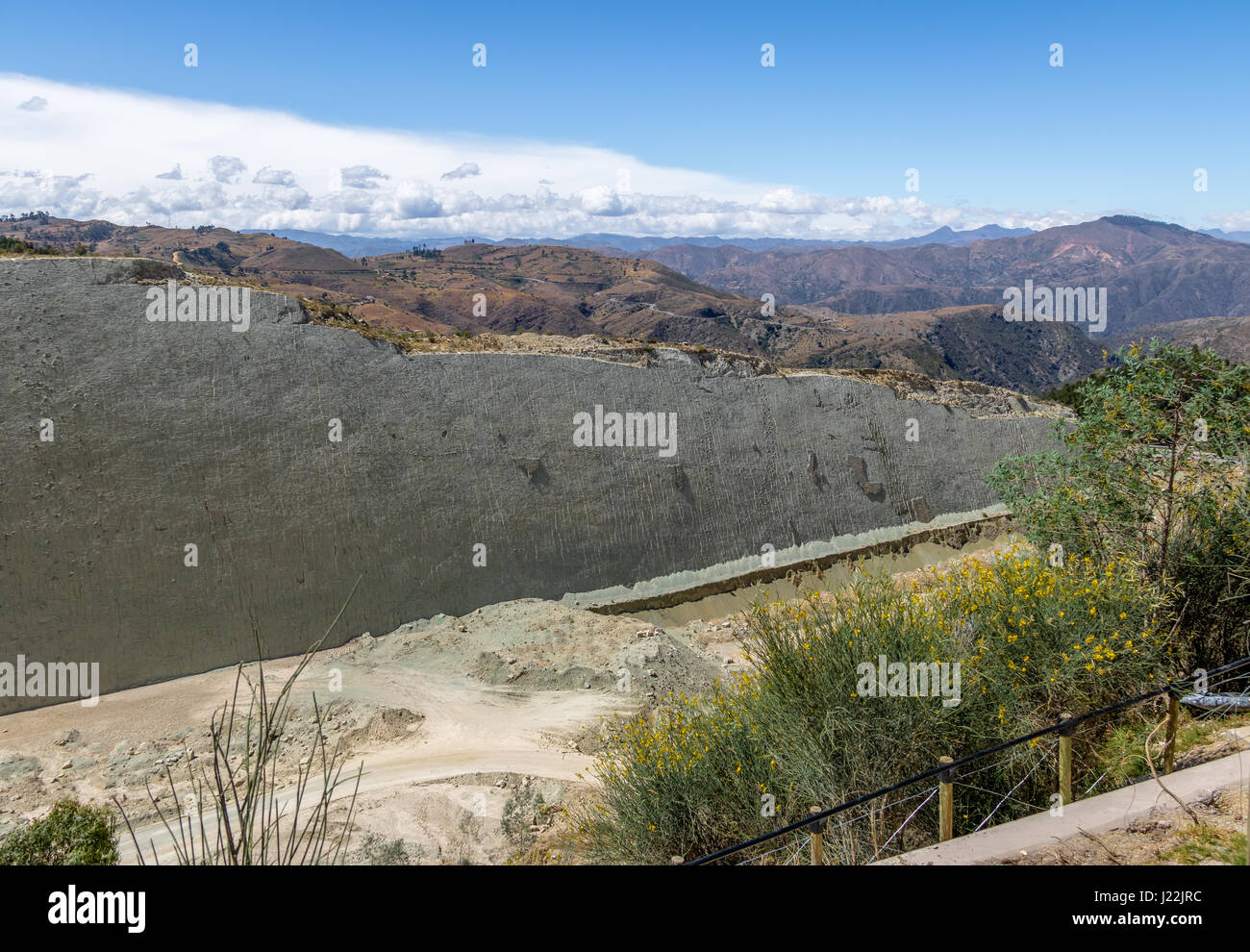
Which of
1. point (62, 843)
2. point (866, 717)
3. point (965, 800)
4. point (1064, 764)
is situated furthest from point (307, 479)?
point (1064, 764)

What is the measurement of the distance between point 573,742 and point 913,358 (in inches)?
5277

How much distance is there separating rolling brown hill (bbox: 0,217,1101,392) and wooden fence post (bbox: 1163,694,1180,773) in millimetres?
81346

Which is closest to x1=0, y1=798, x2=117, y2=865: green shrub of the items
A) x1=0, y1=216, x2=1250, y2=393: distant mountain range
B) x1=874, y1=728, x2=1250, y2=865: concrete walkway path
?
x1=874, y1=728, x2=1250, y2=865: concrete walkway path

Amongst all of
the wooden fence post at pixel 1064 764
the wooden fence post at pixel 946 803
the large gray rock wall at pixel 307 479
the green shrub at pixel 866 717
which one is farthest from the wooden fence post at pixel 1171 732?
the large gray rock wall at pixel 307 479

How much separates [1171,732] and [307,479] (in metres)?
14.2

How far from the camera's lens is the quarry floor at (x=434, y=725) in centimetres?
967

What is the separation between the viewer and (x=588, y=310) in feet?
519

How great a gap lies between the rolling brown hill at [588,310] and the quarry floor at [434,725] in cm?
7102

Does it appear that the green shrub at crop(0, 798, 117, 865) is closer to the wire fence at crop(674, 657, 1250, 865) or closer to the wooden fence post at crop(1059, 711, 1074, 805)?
the wire fence at crop(674, 657, 1250, 865)

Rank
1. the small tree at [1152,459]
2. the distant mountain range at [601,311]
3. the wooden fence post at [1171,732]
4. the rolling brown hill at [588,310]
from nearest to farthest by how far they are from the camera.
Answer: the wooden fence post at [1171,732] → the small tree at [1152,459] → the rolling brown hill at [588,310] → the distant mountain range at [601,311]

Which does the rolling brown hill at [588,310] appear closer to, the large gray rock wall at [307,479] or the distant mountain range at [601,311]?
the distant mountain range at [601,311]

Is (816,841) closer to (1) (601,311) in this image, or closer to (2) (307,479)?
(2) (307,479)

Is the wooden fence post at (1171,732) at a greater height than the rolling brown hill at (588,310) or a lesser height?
lesser
